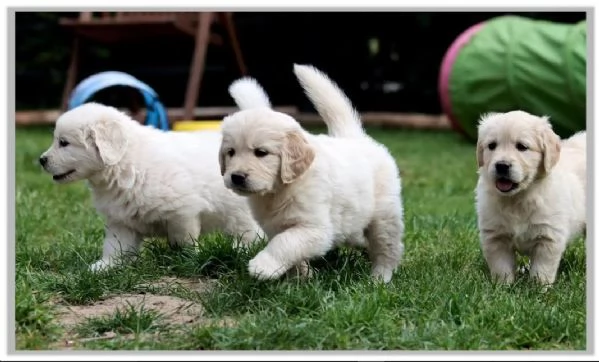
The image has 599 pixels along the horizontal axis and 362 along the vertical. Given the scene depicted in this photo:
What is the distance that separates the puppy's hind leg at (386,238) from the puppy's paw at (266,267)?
77cm

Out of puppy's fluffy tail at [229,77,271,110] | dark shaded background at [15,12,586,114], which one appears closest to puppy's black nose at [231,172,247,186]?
puppy's fluffy tail at [229,77,271,110]

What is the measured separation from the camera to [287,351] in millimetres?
2785

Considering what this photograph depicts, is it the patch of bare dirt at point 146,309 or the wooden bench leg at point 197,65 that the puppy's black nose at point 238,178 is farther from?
the wooden bench leg at point 197,65

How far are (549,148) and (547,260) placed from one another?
0.50m

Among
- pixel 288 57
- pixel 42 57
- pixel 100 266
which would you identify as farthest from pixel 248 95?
pixel 42 57

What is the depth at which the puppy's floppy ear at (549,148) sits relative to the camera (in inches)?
147

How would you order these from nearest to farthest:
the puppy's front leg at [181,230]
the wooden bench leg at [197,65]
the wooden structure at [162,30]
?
the puppy's front leg at [181,230] → the wooden bench leg at [197,65] → the wooden structure at [162,30]

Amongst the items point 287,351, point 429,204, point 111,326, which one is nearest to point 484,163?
point 287,351

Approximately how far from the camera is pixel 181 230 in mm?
4172

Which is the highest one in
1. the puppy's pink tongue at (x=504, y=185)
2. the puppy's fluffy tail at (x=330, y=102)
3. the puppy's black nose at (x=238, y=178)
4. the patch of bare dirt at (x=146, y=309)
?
the puppy's fluffy tail at (x=330, y=102)

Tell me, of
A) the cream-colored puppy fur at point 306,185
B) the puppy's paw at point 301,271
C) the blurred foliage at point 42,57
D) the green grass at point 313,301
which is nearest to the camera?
the green grass at point 313,301

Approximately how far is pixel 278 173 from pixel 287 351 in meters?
0.87

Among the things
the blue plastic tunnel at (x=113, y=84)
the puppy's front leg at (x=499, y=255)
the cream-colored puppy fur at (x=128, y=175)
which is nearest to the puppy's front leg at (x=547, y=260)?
the puppy's front leg at (x=499, y=255)

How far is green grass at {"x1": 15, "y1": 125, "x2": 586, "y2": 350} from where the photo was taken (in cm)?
291
